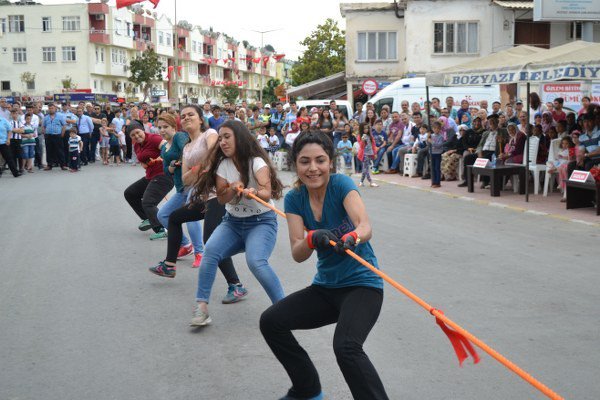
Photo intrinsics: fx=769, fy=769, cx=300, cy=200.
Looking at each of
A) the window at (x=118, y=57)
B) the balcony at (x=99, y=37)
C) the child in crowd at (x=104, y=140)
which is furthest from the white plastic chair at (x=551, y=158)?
the window at (x=118, y=57)

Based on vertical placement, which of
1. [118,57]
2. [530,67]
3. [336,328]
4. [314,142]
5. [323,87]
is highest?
[118,57]

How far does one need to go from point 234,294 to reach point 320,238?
11.0 feet

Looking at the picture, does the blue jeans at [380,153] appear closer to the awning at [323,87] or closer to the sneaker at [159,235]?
the sneaker at [159,235]

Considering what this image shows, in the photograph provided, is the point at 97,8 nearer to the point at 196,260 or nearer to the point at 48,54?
the point at 48,54

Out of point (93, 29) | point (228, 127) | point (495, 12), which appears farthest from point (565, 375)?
point (93, 29)

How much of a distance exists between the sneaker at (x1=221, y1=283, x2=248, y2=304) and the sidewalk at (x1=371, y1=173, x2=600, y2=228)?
6543mm

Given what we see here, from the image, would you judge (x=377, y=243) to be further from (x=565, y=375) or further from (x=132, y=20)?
(x=132, y=20)

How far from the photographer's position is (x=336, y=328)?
374 cm

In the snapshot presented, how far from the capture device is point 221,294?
24.2 ft

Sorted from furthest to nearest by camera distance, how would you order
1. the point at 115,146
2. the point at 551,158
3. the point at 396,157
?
the point at 115,146, the point at 396,157, the point at 551,158

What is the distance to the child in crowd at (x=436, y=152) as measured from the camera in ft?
58.5

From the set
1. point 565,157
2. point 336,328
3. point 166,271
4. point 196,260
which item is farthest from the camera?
Answer: point 565,157

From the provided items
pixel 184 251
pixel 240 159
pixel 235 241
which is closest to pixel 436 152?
pixel 184 251

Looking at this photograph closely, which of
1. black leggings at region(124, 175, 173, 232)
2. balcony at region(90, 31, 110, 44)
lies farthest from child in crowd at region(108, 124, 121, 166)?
balcony at region(90, 31, 110, 44)
